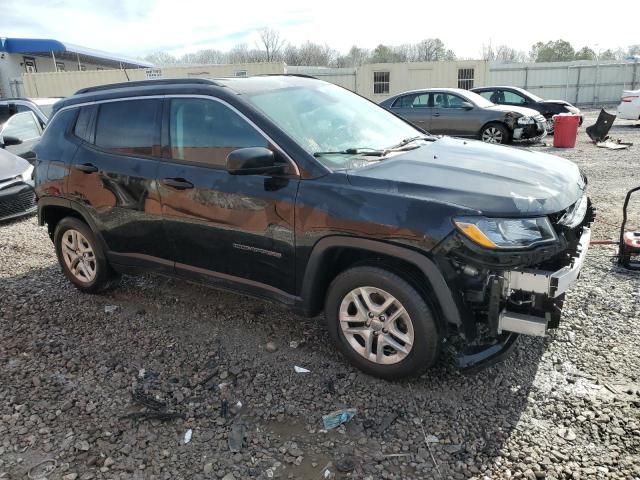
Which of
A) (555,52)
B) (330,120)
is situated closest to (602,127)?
(330,120)

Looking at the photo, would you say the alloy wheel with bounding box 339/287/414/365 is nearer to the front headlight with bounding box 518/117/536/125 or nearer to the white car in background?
the front headlight with bounding box 518/117/536/125

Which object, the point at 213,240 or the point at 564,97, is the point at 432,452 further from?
the point at 564,97

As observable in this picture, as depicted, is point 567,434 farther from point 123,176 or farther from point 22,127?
point 22,127

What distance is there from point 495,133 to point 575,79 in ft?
70.3

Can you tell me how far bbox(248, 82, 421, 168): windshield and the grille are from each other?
5.47 metres

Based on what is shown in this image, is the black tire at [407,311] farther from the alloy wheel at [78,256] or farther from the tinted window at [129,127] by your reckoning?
the alloy wheel at [78,256]

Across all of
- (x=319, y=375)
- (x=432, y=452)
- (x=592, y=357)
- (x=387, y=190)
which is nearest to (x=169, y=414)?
(x=319, y=375)

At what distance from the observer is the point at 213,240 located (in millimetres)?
3645

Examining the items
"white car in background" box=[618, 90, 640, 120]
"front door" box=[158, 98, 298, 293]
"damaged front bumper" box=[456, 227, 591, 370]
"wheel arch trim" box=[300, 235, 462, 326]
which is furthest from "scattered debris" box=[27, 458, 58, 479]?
"white car in background" box=[618, 90, 640, 120]

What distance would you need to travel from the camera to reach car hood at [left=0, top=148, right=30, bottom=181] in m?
7.41

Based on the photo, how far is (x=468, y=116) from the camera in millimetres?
12859

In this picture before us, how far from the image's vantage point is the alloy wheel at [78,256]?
461 centimetres

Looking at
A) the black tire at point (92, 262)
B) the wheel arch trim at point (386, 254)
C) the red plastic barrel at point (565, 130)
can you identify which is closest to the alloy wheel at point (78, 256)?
the black tire at point (92, 262)

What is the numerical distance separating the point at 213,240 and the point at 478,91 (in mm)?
14479
